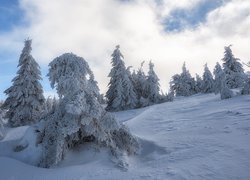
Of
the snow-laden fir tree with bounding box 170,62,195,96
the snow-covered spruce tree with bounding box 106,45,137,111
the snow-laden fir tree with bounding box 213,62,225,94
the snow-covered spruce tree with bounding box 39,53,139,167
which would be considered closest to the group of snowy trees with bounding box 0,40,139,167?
the snow-covered spruce tree with bounding box 39,53,139,167

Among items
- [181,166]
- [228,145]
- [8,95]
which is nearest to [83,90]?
[181,166]

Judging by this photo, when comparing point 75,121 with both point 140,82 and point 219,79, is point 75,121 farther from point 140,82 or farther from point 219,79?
point 140,82

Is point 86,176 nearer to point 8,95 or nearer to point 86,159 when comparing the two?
point 86,159

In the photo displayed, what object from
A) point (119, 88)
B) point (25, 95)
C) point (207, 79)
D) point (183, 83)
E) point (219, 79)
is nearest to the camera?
point (219, 79)

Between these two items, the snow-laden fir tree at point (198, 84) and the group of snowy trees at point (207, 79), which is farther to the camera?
the snow-laden fir tree at point (198, 84)

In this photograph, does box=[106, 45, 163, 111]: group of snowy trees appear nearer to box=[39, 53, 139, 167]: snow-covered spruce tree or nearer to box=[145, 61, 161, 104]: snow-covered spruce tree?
box=[145, 61, 161, 104]: snow-covered spruce tree

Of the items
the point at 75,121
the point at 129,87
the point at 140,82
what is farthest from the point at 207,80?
the point at 75,121

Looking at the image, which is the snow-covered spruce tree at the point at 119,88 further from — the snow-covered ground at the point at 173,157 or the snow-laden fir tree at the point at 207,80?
the snow-laden fir tree at the point at 207,80

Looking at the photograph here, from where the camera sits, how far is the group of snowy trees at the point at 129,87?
3444 centimetres

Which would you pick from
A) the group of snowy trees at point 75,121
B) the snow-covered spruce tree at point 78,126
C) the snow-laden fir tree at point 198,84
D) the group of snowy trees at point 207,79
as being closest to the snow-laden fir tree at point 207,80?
the group of snowy trees at point 207,79

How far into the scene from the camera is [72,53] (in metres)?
13.1

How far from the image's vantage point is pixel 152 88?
120ft

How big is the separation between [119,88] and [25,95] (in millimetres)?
11273

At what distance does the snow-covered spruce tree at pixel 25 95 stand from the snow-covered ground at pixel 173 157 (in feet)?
45.8
